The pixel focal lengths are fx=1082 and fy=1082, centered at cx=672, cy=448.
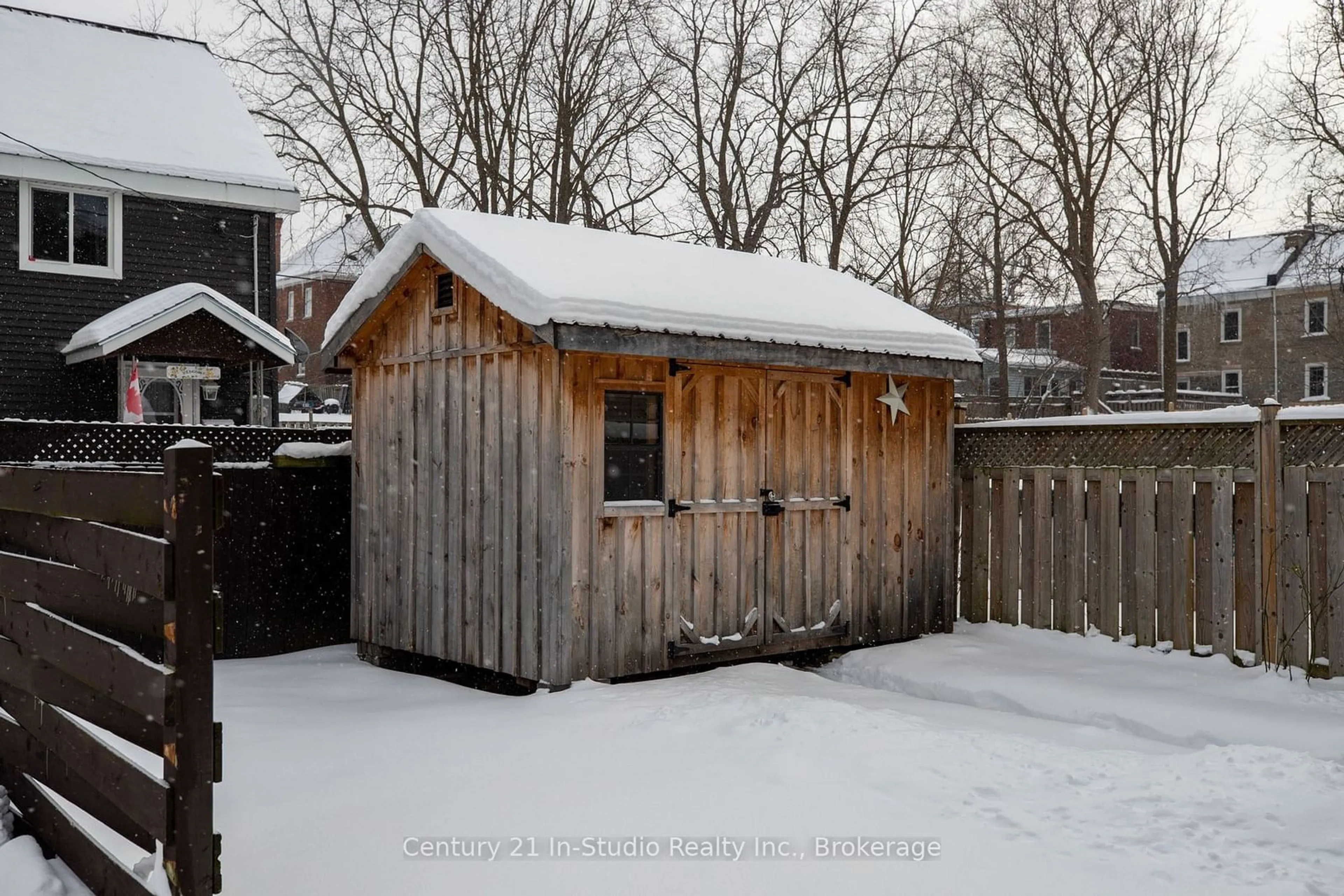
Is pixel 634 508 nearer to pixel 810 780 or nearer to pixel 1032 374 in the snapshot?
pixel 810 780

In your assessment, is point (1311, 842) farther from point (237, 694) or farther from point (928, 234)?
point (928, 234)

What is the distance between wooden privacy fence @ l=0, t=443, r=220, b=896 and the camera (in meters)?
3.18

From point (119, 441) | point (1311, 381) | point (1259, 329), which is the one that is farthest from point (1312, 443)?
point (1259, 329)

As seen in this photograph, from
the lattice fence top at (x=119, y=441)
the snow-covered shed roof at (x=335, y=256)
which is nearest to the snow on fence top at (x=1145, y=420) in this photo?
the lattice fence top at (x=119, y=441)

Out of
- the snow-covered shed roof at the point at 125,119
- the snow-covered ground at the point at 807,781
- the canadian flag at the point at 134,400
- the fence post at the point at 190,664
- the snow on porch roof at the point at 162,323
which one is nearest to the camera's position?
the fence post at the point at 190,664

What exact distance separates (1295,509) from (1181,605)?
1.07m

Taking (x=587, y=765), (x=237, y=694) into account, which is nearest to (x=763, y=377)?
(x=587, y=765)

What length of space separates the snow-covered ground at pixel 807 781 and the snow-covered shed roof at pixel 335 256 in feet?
56.6

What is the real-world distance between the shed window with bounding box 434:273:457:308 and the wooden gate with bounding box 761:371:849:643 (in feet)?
7.94

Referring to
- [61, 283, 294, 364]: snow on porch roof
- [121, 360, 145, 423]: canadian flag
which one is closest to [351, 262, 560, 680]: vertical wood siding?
[121, 360, 145, 423]: canadian flag

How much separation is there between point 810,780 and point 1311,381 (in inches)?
1735

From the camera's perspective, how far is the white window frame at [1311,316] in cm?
4019

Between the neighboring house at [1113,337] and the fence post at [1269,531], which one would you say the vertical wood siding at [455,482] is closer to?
the fence post at [1269,531]

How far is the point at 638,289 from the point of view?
7.29 metres
